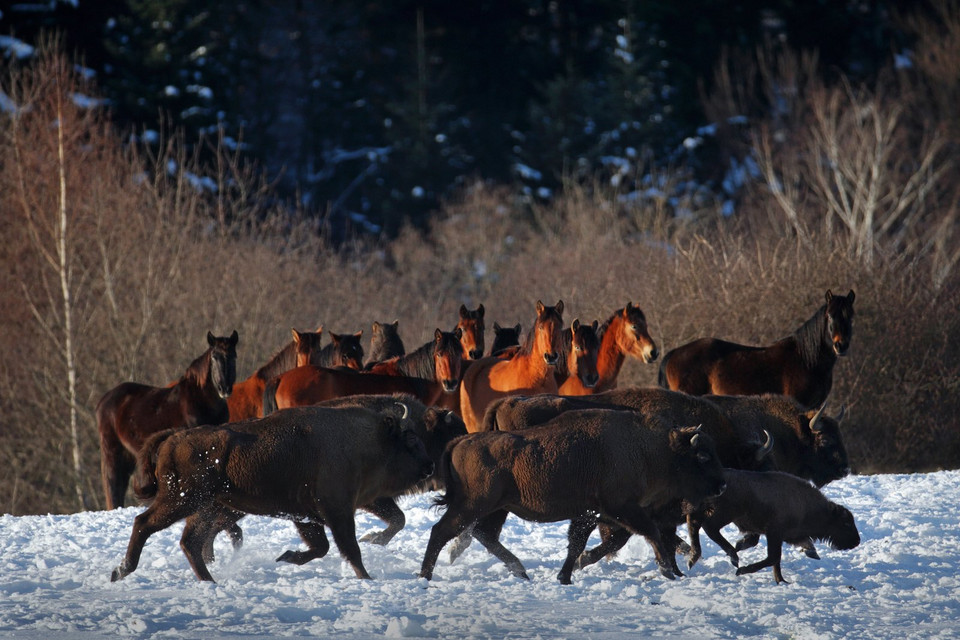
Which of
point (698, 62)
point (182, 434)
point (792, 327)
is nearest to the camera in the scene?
point (182, 434)

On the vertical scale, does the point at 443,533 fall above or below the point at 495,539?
above

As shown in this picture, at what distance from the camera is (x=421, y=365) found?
13961 mm

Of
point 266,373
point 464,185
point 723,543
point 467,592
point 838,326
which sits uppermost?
point 464,185

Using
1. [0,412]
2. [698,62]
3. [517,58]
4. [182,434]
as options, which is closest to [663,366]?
[182,434]

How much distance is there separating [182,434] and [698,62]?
1640 inches

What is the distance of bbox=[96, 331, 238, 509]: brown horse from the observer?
13844 millimetres

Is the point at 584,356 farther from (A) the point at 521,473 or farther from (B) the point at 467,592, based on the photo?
(B) the point at 467,592

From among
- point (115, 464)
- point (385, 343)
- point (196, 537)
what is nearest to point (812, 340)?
point (385, 343)

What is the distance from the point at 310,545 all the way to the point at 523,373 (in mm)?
4385

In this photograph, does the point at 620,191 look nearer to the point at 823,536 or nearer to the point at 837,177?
the point at 837,177

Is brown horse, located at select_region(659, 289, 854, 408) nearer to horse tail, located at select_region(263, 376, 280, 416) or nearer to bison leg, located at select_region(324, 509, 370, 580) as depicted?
horse tail, located at select_region(263, 376, 280, 416)

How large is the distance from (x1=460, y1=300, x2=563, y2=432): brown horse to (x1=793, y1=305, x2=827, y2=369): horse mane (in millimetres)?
2831

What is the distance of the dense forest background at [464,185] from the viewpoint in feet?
74.6

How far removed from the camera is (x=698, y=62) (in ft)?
158
